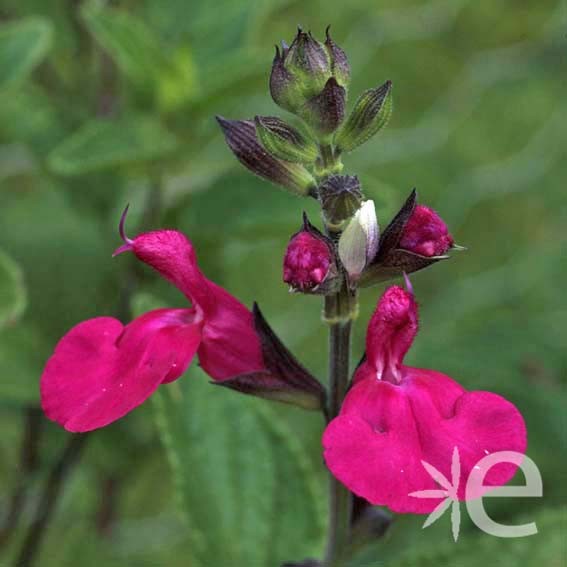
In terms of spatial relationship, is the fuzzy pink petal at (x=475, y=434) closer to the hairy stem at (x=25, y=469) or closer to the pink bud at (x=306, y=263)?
the pink bud at (x=306, y=263)

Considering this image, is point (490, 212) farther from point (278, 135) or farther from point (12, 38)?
point (278, 135)

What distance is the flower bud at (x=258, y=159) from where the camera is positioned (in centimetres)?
71

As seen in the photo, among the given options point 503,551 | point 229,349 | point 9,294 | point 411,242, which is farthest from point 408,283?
point 9,294

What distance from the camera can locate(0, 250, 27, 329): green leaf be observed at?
99 centimetres

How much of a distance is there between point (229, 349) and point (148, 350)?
0.07 metres

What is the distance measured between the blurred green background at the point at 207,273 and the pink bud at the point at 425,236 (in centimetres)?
32

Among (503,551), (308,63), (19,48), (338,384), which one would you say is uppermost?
(19,48)

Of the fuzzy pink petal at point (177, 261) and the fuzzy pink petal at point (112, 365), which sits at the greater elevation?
the fuzzy pink petal at point (177, 261)

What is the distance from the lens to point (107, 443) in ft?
4.01

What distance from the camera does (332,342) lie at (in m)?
0.71

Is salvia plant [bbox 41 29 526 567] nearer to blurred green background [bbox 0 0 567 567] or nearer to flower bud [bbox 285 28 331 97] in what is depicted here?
flower bud [bbox 285 28 331 97]

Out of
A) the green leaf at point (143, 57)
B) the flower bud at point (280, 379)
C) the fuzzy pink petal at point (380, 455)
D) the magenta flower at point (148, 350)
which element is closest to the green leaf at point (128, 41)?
the green leaf at point (143, 57)

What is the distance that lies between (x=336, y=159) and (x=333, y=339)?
0.42 ft

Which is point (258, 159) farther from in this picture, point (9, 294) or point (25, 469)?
point (25, 469)
